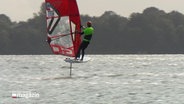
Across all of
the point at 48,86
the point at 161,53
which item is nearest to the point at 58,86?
the point at 48,86

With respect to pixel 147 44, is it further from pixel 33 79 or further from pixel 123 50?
pixel 33 79

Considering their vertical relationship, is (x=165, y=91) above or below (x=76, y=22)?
below

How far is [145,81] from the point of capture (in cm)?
Answer: 4038

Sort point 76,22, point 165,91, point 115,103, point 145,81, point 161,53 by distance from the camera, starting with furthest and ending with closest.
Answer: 1. point 161,53
2. point 145,81
3. point 76,22
4. point 165,91
5. point 115,103

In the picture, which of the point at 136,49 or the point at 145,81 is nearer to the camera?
the point at 145,81

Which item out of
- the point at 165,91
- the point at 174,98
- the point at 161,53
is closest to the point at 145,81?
the point at 165,91

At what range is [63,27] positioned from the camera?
125ft

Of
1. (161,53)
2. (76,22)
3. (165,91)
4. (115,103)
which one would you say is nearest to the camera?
(115,103)

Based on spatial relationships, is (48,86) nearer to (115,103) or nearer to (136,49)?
(115,103)

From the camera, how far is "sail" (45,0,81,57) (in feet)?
123

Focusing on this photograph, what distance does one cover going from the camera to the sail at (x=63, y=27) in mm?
37469

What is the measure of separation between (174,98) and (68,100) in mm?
4989

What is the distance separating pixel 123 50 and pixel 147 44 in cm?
641

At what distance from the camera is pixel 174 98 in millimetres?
31125
